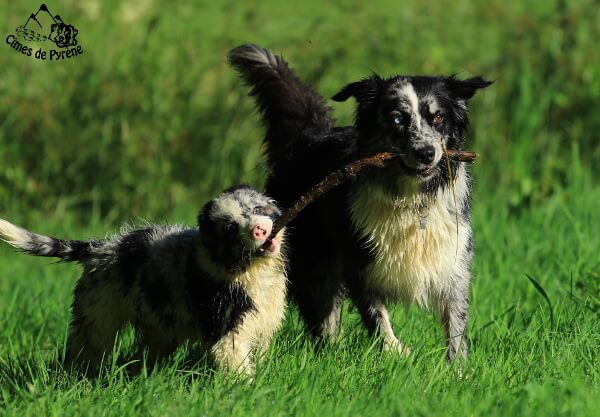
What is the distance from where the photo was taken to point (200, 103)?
10062mm

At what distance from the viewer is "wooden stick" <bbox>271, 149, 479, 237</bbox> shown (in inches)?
211

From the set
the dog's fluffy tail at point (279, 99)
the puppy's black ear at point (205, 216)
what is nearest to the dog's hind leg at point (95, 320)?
the puppy's black ear at point (205, 216)

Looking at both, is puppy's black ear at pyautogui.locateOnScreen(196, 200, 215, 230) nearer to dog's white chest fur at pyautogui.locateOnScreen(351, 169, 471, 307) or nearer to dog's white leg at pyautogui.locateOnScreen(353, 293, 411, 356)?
dog's white chest fur at pyautogui.locateOnScreen(351, 169, 471, 307)

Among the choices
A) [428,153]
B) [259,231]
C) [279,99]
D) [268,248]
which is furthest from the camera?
[279,99]

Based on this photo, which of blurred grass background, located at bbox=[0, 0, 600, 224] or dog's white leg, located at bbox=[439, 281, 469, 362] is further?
blurred grass background, located at bbox=[0, 0, 600, 224]

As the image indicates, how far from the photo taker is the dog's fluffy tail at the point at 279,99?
6668mm

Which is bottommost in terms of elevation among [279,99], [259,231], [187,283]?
[187,283]

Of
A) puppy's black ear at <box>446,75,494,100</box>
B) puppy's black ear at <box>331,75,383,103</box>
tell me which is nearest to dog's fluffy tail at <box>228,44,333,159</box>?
puppy's black ear at <box>331,75,383,103</box>

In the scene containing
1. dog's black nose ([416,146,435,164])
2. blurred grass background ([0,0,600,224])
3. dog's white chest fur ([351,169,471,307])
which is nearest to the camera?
dog's black nose ([416,146,435,164])

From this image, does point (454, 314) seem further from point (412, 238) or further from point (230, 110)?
point (230, 110)

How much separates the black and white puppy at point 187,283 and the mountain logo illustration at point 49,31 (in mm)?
4508

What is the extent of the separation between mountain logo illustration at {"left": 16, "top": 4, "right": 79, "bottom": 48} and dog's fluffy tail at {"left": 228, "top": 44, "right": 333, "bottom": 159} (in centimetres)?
346

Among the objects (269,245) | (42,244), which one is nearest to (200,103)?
(42,244)

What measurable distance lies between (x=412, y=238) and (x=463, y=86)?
88cm
